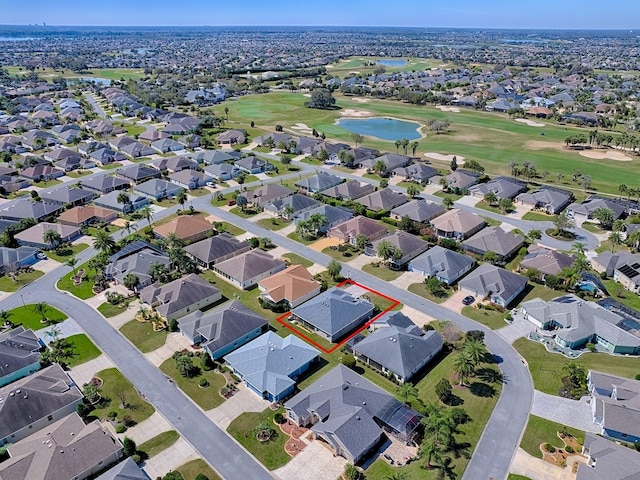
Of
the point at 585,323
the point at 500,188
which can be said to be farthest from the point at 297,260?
the point at 500,188

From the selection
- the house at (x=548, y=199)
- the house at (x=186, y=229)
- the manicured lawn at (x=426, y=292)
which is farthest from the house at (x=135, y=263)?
the house at (x=548, y=199)

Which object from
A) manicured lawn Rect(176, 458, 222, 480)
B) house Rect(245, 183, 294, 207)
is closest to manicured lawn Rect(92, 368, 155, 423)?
manicured lawn Rect(176, 458, 222, 480)

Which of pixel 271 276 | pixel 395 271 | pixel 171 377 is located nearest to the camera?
pixel 171 377

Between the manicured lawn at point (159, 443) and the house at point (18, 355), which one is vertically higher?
the house at point (18, 355)

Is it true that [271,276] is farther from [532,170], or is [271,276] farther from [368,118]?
[368,118]

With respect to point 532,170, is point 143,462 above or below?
below

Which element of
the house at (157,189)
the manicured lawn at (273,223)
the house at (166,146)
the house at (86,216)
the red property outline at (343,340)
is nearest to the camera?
the red property outline at (343,340)

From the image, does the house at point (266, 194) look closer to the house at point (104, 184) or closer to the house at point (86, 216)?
the house at point (86, 216)

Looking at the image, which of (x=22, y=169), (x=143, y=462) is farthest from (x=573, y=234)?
(x=22, y=169)
